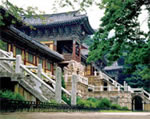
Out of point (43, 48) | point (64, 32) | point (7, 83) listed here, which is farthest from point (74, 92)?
point (64, 32)

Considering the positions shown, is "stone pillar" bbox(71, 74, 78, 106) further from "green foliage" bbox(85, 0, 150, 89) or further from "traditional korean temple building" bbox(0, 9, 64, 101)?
"green foliage" bbox(85, 0, 150, 89)

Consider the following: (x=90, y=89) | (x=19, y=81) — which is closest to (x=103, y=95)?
(x=90, y=89)

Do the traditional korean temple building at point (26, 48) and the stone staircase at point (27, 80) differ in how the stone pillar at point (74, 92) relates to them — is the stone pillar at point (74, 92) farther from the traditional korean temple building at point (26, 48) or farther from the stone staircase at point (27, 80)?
the traditional korean temple building at point (26, 48)

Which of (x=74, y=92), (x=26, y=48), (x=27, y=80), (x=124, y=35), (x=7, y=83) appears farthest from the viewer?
(x=26, y=48)

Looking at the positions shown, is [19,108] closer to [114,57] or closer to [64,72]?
[114,57]

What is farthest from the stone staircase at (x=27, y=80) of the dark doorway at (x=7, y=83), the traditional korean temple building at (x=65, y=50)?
the traditional korean temple building at (x=65, y=50)

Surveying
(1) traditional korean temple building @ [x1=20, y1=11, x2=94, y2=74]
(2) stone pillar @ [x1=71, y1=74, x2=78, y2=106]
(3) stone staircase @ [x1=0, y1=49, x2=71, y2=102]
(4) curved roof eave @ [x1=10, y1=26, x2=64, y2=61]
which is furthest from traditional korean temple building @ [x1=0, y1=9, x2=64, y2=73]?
(2) stone pillar @ [x1=71, y1=74, x2=78, y2=106]

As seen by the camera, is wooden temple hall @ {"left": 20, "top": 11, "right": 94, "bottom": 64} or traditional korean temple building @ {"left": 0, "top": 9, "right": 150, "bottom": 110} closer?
traditional korean temple building @ {"left": 0, "top": 9, "right": 150, "bottom": 110}

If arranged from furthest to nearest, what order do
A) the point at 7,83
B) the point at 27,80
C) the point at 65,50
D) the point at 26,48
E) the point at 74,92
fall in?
1. the point at 65,50
2. the point at 26,48
3. the point at 74,92
4. the point at 27,80
5. the point at 7,83

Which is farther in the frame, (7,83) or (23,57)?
(23,57)

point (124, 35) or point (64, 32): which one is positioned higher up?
point (64, 32)

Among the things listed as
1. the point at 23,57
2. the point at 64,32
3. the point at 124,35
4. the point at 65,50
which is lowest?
the point at 23,57

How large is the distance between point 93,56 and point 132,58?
2401mm

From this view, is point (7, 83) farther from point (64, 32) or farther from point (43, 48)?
point (64, 32)
